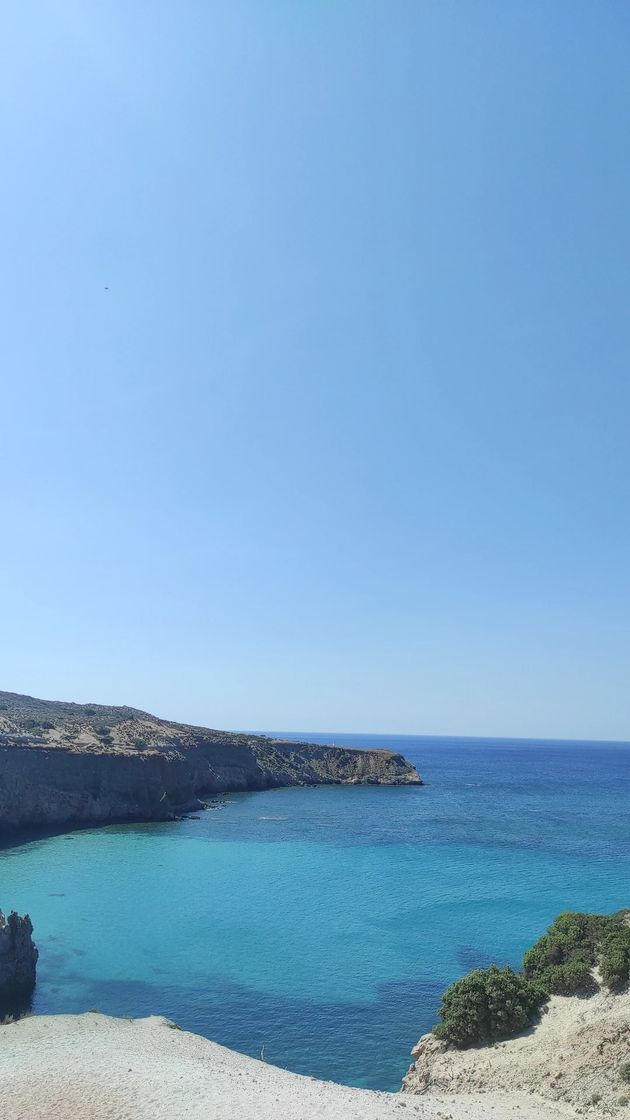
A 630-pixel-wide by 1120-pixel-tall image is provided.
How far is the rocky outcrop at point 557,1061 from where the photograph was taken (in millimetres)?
17516

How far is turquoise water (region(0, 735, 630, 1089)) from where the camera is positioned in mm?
26922

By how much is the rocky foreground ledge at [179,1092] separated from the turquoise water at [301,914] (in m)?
4.06

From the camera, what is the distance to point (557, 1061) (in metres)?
18.9

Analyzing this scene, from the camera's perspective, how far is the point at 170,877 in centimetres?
5003

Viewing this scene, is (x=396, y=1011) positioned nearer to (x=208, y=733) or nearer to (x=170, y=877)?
(x=170, y=877)

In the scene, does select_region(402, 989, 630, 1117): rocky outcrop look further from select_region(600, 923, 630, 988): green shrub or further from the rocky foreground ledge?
the rocky foreground ledge

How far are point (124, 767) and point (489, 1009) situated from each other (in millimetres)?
64621

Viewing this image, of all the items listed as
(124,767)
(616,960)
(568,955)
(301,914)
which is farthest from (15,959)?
(124,767)

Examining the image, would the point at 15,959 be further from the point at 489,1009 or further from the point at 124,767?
the point at 124,767

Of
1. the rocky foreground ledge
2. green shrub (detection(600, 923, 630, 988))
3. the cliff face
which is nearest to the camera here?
the rocky foreground ledge

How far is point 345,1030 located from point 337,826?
169 ft

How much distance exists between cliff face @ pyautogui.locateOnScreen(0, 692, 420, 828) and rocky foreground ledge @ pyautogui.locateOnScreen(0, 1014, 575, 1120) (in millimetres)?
49994

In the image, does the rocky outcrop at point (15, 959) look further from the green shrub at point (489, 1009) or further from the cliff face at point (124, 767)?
the cliff face at point (124, 767)

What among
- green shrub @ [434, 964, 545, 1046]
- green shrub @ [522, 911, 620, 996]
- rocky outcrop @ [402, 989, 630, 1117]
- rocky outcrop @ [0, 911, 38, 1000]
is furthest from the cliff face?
green shrub @ [522, 911, 620, 996]
